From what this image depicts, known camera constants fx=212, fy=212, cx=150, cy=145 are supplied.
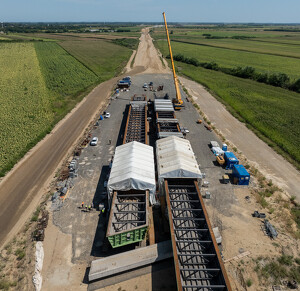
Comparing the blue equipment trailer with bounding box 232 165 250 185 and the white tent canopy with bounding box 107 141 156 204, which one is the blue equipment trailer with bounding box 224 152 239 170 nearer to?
the blue equipment trailer with bounding box 232 165 250 185

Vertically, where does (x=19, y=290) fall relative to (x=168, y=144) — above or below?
below

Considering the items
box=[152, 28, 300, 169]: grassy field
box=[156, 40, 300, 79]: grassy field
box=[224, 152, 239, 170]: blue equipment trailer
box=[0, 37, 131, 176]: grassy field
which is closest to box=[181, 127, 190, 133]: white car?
box=[224, 152, 239, 170]: blue equipment trailer

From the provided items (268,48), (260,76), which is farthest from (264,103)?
(268,48)

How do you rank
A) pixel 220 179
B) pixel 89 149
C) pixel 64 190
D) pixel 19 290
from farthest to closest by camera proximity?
pixel 89 149, pixel 220 179, pixel 64 190, pixel 19 290

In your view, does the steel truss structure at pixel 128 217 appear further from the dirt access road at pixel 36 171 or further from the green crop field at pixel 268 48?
the green crop field at pixel 268 48

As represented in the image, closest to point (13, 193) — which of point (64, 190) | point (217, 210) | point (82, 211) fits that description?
point (64, 190)

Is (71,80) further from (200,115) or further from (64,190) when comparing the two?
(64,190)
